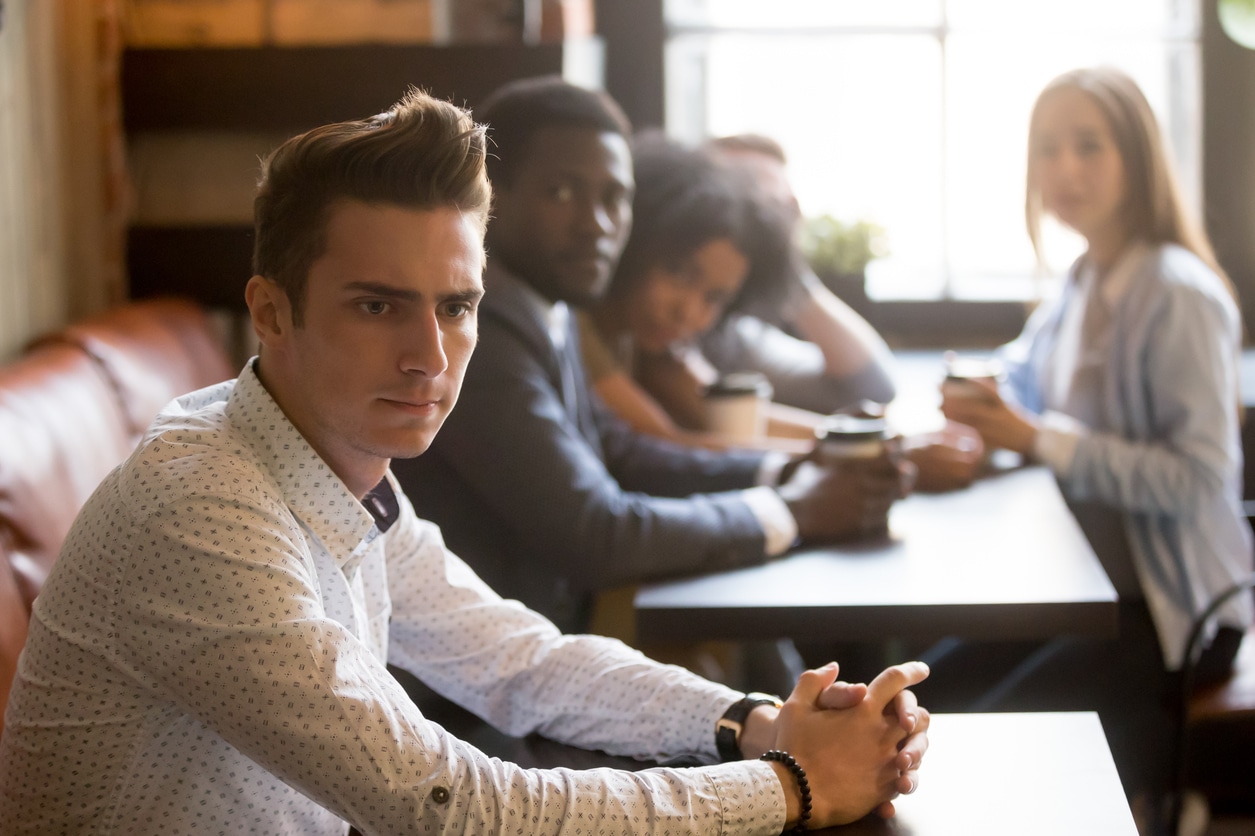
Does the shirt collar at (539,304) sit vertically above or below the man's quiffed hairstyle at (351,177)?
below

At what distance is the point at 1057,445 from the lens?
2.38m

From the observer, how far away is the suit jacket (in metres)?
1.79

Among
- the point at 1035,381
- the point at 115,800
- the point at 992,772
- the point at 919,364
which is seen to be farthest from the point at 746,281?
the point at 115,800

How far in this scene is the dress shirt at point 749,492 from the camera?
1.87 m

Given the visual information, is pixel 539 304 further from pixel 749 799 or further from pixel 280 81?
pixel 280 81

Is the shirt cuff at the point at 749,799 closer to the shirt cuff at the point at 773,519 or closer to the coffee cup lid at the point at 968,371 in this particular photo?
the shirt cuff at the point at 773,519

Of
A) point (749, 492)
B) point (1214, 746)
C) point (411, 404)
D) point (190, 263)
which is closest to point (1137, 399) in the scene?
point (1214, 746)

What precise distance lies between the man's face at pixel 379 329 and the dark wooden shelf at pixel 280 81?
1.86m

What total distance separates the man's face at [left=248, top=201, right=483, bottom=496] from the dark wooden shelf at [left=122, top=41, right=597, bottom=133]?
1.86 metres

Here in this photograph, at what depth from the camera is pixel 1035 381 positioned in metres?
2.88

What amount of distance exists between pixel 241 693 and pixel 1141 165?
2.19m

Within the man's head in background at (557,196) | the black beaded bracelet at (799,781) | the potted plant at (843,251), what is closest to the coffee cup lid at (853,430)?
the man's head in background at (557,196)

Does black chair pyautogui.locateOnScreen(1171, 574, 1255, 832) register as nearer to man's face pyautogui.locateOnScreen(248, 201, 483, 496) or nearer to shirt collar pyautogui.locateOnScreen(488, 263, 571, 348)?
shirt collar pyautogui.locateOnScreen(488, 263, 571, 348)

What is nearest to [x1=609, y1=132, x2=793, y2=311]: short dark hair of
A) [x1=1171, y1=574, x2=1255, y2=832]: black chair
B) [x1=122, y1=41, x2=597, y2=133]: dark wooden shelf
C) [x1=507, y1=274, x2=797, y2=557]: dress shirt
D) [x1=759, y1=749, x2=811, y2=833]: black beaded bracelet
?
[x1=122, y1=41, x2=597, y2=133]: dark wooden shelf
